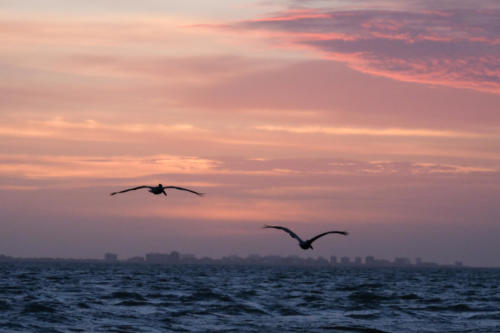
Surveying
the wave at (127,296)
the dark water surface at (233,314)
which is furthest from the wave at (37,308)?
the wave at (127,296)

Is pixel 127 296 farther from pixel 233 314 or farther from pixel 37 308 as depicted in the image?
pixel 233 314

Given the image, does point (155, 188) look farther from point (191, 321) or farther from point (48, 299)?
point (48, 299)

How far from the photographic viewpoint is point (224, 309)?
58.2 m

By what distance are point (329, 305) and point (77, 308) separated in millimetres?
19012

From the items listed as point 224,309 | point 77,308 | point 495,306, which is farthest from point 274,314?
point 495,306

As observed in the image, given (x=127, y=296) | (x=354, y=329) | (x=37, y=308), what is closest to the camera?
(x=354, y=329)

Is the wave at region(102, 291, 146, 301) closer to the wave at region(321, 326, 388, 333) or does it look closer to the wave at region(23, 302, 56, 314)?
the wave at region(23, 302, 56, 314)

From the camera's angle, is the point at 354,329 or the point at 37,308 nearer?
the point at 354,329

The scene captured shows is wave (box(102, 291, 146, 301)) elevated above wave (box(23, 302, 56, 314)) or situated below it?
above

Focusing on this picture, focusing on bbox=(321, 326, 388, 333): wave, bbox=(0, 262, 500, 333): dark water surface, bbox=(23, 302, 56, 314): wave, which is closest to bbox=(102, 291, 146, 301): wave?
bbox=(0, 262, 500, 333): dark water surface

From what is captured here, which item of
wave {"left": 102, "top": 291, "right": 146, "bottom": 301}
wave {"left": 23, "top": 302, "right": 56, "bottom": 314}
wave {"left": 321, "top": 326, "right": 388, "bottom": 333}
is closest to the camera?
wave {"left": 321, "top": 326, "right": 388, "bottom": 333}

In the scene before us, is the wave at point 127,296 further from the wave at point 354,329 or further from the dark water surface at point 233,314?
the wave at point 354,329

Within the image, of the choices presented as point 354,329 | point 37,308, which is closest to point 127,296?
point 37,308

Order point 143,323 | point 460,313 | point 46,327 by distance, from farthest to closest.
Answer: point 460,313 < point 143,323 < point 46,327
